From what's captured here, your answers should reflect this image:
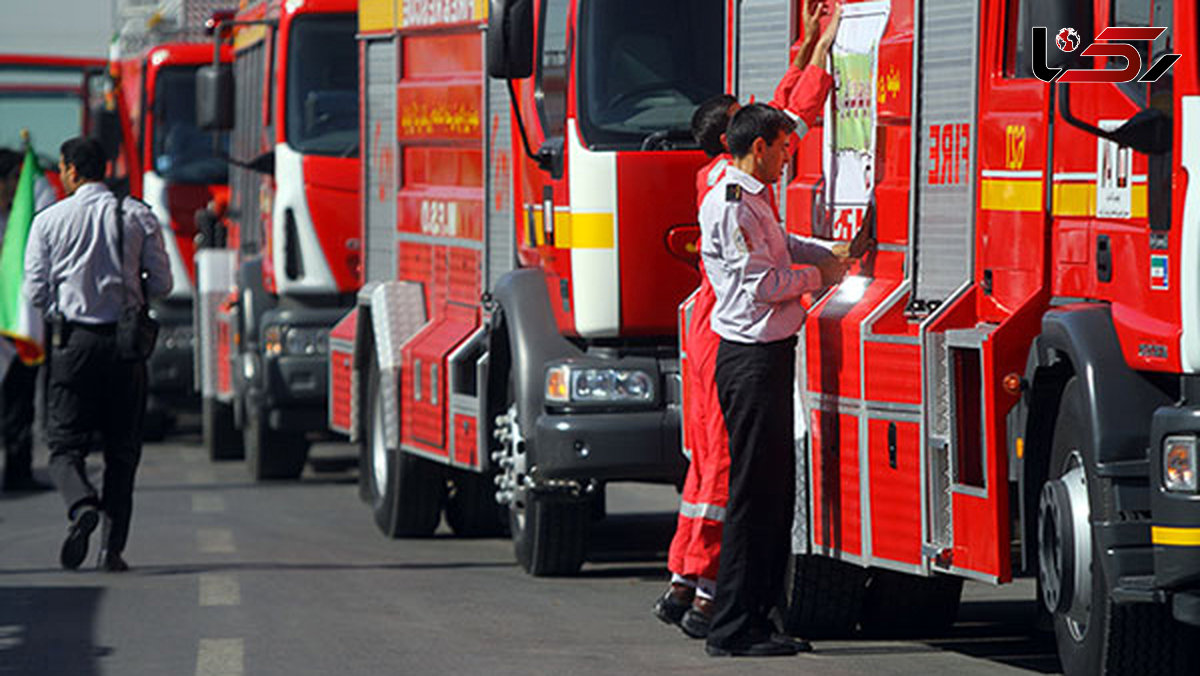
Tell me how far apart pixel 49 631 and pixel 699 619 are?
7.84 feet

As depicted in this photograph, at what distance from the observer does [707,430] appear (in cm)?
985

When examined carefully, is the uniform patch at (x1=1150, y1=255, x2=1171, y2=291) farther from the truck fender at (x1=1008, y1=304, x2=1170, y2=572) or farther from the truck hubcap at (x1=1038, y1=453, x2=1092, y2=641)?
the truck hubcap at (x1=1038, y1=453, x2=1092, y2=641)

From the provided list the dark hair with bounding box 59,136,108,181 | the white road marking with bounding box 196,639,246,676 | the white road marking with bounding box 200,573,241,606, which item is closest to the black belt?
the dark hair with bounding box 59,136,108,181

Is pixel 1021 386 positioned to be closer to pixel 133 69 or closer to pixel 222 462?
pixel 222 462

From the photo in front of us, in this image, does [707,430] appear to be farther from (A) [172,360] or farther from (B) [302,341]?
(A) [172,360]

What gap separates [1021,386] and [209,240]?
48.1 feet

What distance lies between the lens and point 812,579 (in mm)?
9969

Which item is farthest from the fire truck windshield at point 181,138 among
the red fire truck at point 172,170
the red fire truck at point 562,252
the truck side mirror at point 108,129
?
the red fire truck at point 562,252

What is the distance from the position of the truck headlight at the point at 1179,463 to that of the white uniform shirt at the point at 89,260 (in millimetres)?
6539

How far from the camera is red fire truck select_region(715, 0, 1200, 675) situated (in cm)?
730

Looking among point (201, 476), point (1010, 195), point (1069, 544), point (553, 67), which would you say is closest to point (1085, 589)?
point (1069, 544)

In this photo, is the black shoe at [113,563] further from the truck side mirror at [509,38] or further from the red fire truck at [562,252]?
the truck side mirror at [509,38]

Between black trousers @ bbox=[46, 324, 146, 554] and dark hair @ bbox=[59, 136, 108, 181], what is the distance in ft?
2.34

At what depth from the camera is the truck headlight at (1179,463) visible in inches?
283
